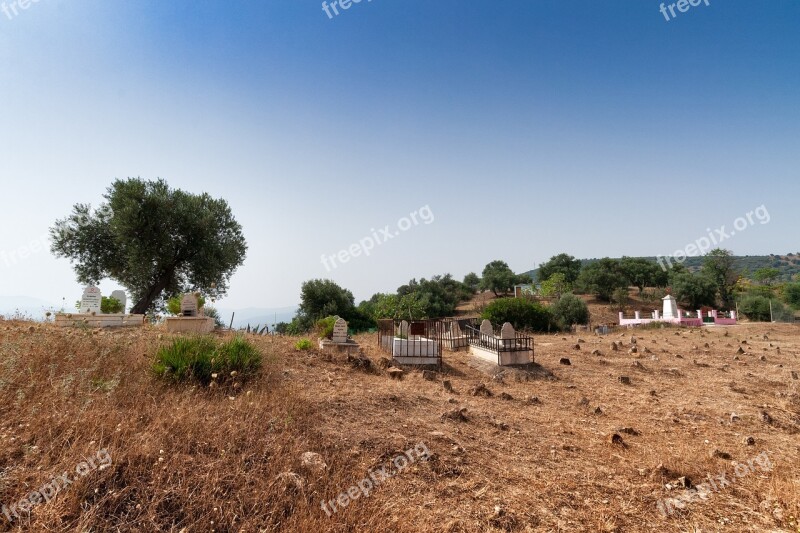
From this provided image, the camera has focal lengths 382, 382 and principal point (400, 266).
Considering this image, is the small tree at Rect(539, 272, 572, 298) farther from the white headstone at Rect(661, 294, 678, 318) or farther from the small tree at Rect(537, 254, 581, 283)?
the white headstone at Rect(661, 294, 678, 318)

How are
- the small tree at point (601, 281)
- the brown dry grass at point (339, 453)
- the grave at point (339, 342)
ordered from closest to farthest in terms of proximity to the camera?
the brown dry grass at point (339, 453) → the grave at point (339, 342) → the small tree at point (601, 281)

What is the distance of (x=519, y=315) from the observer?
2686cm

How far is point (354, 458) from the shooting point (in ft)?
15.7

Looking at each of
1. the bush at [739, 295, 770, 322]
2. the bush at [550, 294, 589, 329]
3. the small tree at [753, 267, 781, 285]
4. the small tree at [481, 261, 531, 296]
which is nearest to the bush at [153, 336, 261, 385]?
the bush at [550, 294, 589, 329]

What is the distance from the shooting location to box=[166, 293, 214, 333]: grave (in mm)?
12758

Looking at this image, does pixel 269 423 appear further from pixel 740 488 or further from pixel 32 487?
pixel 740 488

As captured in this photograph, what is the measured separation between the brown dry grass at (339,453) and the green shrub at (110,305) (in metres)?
9.71

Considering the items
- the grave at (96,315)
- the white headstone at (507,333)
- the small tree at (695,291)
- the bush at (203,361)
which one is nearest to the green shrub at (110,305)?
the grave at (96,315)

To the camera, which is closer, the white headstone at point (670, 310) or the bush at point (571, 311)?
the white headstone at point (670, 310)

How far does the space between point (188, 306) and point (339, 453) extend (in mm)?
11242

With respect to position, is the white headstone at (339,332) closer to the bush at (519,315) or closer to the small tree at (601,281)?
the bush at (519,315)

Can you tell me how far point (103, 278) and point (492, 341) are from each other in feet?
68.6

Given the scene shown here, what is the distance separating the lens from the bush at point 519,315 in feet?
86.6

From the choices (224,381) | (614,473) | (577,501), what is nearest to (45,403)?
(224,381)
